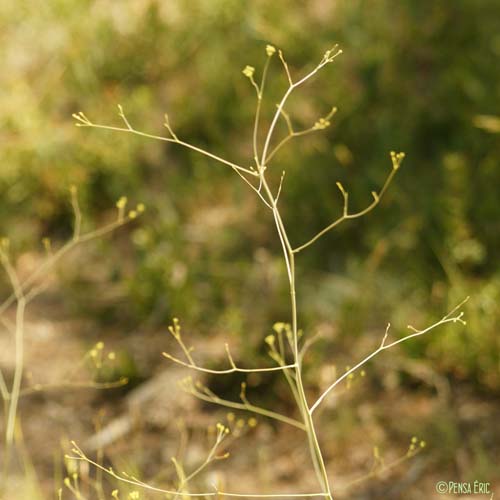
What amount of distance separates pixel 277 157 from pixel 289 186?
0.83 ft

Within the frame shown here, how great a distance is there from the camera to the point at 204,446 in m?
3.01

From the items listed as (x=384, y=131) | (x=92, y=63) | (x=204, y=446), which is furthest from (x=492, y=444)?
(x=92, y=63)

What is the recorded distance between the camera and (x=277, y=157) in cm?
412

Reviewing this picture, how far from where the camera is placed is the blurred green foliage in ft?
11.2

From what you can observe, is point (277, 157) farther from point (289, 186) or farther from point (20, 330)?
point (20, 330)

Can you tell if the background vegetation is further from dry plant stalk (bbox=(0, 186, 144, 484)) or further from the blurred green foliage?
dry plant stalk (bbox=(0, 186, 144, 484))

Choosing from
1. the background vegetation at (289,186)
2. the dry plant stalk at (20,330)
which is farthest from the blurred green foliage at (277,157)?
the dry plant stalk at (20,330)

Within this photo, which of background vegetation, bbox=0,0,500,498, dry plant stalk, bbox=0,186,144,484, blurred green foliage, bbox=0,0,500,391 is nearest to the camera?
dry plant stalk, bbox=0,186,144,484

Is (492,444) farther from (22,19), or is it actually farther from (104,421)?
(22,19)

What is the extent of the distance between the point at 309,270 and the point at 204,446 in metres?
1.04

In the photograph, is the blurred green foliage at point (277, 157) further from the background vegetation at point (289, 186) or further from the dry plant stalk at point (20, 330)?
the dry plant stalk at point (20, 330)

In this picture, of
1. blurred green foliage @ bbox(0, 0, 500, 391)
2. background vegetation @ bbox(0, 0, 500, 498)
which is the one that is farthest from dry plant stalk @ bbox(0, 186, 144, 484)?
blurred green foliage @ bbox(0, 0, 500, 391)

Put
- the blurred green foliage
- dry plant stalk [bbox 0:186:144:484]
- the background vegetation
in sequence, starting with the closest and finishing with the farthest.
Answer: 1. dry plant stalk [bbox 0:186:144:484]
2. the background vegetation
3. the blurred green foliage

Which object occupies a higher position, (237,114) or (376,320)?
(237,114)
